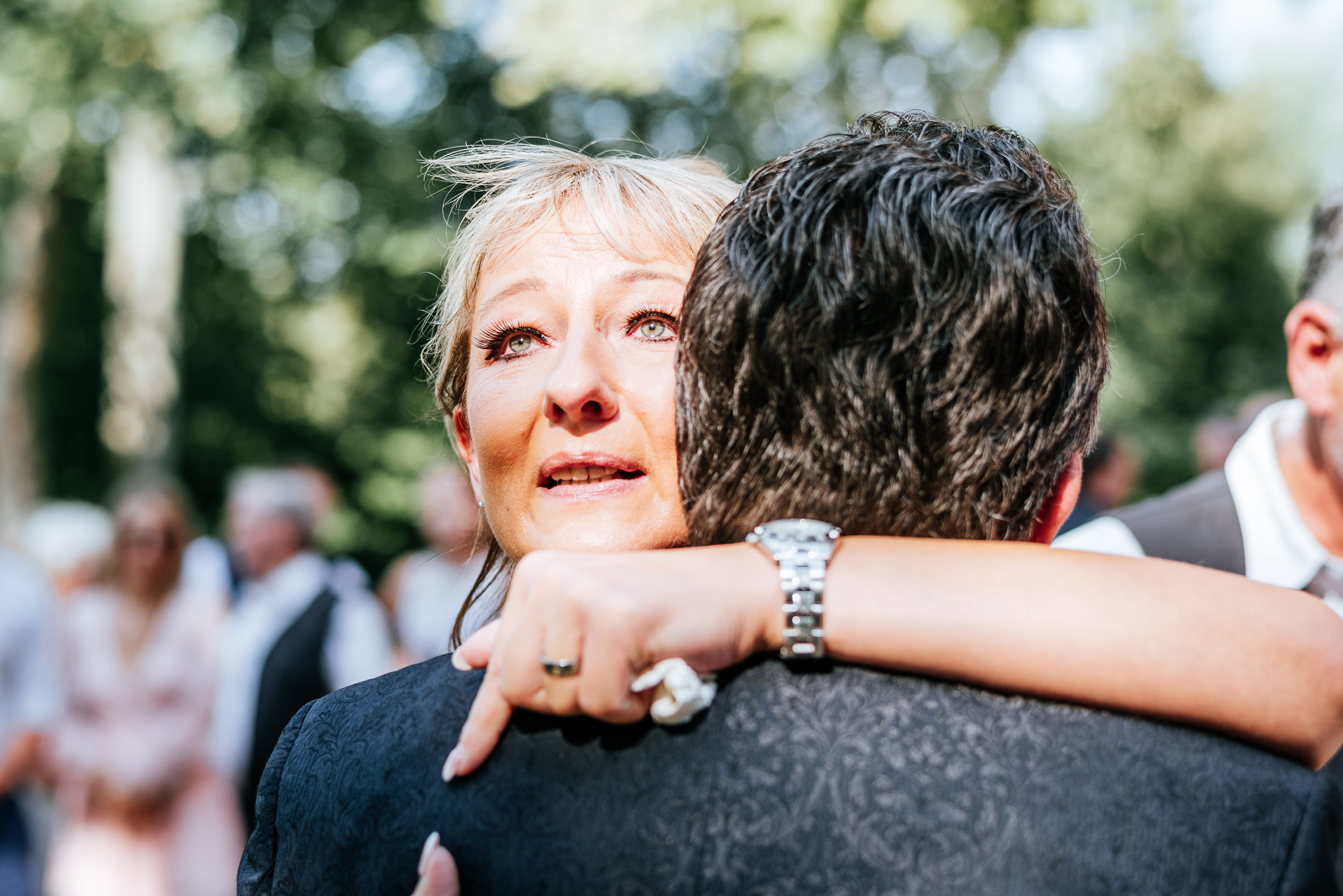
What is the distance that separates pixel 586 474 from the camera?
1.87 metres

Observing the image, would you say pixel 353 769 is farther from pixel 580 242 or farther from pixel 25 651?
pixel 25 651

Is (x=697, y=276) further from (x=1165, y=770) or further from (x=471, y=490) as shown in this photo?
(x=471, y=490)

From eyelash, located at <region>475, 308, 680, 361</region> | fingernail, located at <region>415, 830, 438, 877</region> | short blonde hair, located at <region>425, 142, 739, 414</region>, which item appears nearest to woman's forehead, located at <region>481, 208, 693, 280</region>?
short blonde hair, located at <region>425, 142, 739, 414</region>

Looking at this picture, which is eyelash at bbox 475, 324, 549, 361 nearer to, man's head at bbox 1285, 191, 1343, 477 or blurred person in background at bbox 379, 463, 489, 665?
man's head at bbox 1285, 191, 1343, 477

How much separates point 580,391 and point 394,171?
14.8 metres

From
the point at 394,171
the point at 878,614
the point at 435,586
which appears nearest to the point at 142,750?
the point at 435,586

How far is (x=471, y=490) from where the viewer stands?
2494mm

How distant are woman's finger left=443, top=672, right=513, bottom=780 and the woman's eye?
0.80 m

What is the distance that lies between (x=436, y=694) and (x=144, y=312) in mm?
16908

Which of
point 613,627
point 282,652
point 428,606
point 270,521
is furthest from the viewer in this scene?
point 428,606

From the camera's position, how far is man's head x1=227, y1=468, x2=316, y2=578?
6723mm

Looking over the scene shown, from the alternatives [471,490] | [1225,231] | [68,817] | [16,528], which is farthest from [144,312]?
[1225,231]

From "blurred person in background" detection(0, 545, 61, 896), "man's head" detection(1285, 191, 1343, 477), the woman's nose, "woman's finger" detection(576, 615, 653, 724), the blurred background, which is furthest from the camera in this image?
the blurred background

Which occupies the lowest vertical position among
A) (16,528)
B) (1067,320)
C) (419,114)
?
(16,528)
